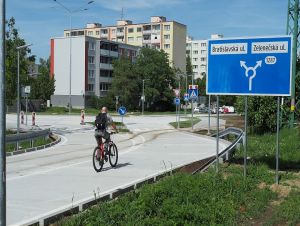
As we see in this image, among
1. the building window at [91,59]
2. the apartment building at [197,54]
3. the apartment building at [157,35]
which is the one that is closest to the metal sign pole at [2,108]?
the building window at [91,59]

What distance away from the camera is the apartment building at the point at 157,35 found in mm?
134163

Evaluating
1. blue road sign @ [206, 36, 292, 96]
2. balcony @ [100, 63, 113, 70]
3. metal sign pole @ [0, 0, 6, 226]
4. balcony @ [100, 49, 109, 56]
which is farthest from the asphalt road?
balcony @ [100, 49, 109, 56]

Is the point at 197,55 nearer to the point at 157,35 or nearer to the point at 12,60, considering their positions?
the point at 157,35

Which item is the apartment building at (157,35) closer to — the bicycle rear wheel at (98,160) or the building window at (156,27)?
the building window at (156,27)

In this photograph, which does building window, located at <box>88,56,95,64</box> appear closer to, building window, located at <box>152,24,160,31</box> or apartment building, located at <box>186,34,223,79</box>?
building window, located at <box>152,24,160,31</box>

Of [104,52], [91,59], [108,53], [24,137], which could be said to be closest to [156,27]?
[108,53]

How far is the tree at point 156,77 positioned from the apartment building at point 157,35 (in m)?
25.0

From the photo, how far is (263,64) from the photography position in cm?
1135

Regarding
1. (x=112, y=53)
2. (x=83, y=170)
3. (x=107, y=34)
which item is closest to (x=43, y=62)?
(x=107, y=34)

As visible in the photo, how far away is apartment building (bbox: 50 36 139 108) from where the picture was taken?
100m

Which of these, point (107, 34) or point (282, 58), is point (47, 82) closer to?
point (107, 34)

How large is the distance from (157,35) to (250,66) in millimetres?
Answer: 125133

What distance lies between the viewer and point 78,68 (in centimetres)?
10119

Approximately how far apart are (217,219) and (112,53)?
340ft
